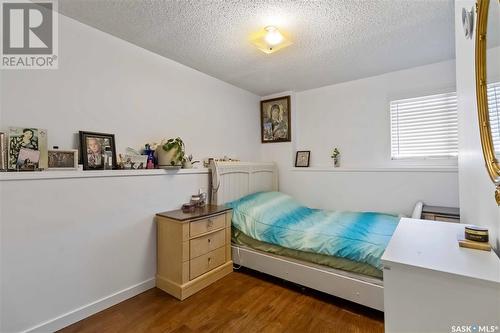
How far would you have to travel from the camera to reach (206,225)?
229 cm

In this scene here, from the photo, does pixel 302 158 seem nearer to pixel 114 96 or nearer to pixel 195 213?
pixel 195 213

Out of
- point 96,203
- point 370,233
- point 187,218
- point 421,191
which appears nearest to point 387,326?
point 370,233

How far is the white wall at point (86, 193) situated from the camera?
152 centimetres

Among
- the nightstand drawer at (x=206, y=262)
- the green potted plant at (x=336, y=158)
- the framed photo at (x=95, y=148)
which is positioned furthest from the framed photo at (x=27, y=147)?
the green potted plant at (x=336, y=158)

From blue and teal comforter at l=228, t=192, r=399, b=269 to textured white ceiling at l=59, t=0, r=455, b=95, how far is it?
Answer: 170 centimetres

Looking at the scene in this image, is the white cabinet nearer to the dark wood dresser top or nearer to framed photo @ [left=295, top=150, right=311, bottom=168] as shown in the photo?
Result: the dark wood dresser top

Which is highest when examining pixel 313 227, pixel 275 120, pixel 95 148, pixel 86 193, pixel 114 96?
pixel 275 120

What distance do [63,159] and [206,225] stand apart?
4.21ft

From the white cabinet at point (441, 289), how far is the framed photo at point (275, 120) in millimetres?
2819

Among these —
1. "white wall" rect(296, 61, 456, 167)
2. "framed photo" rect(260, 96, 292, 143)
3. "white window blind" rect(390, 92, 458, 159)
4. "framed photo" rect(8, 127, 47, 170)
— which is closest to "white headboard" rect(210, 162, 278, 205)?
"framed photo" rect(260, 96, 292, 143)

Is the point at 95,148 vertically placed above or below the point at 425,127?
below

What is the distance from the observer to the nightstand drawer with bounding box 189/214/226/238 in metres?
2.14

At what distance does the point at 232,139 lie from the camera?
11.1 ft

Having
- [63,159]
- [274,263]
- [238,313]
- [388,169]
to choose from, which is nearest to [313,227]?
[274,263]
